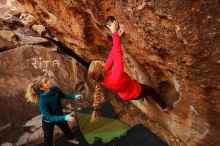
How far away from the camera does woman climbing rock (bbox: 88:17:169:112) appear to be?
14.8 feet

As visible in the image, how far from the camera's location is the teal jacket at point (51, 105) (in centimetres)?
532

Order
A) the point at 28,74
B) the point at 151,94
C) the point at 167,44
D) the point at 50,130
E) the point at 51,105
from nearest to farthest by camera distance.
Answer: the point at 167,44 < the point at 151,94 < the point at 51,105 < the point at 50,130 < the point at 28,74

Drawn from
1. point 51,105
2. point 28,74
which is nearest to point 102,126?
point 51,105

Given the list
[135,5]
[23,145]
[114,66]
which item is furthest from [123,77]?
[23,145]

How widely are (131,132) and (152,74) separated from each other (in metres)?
1.55

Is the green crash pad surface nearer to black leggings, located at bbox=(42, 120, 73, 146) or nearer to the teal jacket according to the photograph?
black leggings, located at bbox=(42, 120, 73, 146)

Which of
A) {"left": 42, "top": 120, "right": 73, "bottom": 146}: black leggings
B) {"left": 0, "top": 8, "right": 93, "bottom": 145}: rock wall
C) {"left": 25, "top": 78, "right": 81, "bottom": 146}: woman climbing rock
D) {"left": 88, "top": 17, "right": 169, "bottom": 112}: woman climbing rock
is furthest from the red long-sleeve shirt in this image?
{"left": 0, "top": 8, "right": 93, "bottom": 145}: rock wall

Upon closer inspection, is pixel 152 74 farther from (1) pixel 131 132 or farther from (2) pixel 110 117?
(2) pixel 110 117

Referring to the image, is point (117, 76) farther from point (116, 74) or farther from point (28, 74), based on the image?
point (28, 74)

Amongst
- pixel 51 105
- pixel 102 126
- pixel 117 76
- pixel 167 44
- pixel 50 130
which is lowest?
pixel 102 126

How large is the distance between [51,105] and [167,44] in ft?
7.54

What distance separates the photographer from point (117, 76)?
4715mm

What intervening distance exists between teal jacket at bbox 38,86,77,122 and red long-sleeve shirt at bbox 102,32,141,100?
0.91 metres

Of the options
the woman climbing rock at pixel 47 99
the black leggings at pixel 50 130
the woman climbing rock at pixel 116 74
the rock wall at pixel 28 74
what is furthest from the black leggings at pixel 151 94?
the rock wall at pixel 28 74
